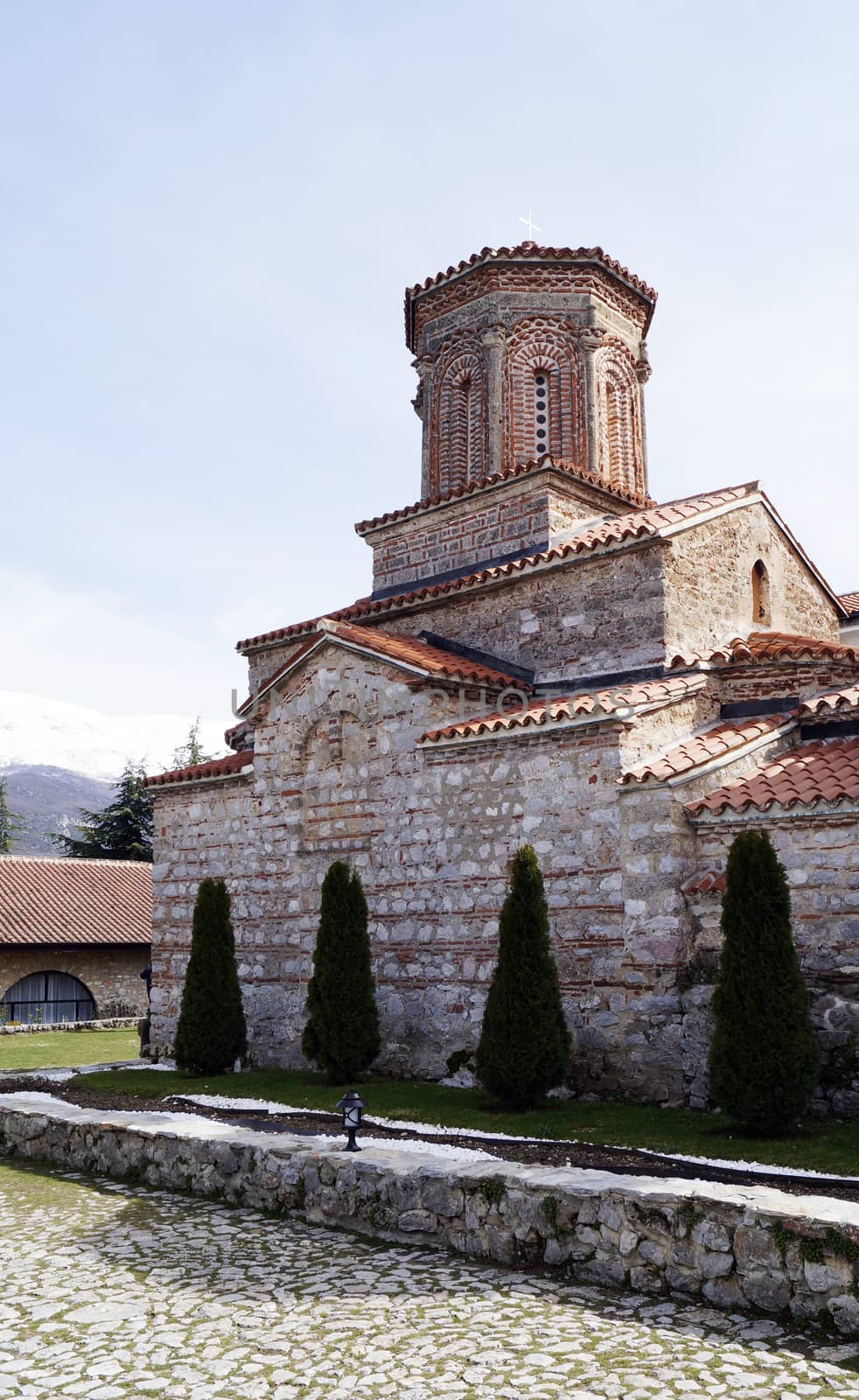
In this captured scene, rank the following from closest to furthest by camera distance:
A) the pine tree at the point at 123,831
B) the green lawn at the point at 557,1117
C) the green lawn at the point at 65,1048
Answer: the green lawn at the point at 557,1117 → the green lawn at the point at 65,1048 → the pine tree at the point at 123,831

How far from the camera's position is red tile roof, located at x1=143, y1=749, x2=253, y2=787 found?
42.6 feet

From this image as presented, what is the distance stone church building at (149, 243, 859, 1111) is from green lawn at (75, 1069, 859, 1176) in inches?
17.6

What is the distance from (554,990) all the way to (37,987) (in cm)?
1689

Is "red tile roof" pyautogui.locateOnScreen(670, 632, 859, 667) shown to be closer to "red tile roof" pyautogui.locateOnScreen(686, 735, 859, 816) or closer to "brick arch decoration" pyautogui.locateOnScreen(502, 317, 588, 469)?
"red tile roof" pyautogui.locateOnScreen(686, 735, 859, 816)

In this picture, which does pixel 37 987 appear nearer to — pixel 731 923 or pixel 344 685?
pixel 344 685

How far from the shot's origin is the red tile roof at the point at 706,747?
29.7 feet

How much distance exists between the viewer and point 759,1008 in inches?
294

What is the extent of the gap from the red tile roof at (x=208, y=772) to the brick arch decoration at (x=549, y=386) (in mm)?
5354

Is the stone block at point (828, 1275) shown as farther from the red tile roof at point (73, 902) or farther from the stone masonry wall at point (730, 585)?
the red tile roof at point (73, 902)

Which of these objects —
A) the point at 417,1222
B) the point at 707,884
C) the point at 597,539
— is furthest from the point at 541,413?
the point at 417,1222

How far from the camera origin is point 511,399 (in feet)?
47.1

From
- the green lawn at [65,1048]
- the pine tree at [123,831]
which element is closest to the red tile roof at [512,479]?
the green lawn at [65,1048]

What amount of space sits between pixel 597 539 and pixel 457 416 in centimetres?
451

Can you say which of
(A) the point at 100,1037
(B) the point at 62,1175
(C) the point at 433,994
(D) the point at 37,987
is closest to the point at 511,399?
(C) the point at 433,994
